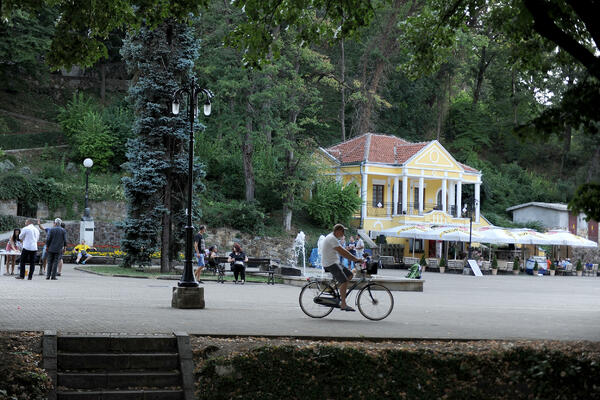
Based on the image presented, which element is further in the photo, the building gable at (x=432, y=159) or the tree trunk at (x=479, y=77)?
the tree trunk at (x=479, y=77)

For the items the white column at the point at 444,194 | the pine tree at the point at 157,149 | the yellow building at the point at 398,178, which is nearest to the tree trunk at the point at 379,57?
the yellow building at the point at 398,178

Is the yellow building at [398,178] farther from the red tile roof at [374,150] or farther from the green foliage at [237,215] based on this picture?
the green foliage at [237,215]

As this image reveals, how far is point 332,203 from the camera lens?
49.1m

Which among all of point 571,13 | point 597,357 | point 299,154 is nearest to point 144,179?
point 299,154

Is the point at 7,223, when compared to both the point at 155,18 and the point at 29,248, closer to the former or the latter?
the point at 29,248

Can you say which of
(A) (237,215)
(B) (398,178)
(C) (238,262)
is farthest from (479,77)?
(C) (238,262)

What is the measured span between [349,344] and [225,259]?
17.8 m

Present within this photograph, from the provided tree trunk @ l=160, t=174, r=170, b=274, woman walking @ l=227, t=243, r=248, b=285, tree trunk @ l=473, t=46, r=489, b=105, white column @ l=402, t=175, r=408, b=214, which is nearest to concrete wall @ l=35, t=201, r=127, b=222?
tree trunk @ l=160, t=174, r=170, b=274

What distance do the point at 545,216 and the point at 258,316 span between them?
164 feet

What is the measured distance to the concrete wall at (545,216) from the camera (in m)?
58.2

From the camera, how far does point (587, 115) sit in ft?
29.1

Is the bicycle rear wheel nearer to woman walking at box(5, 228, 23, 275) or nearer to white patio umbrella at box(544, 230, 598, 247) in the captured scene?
woman walking at box(5, 228, 23, 275)

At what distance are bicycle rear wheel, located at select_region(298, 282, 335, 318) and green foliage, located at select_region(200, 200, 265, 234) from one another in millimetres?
30061

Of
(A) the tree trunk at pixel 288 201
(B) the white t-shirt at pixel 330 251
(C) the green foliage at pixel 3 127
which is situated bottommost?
(B) the white t-shirt at pixel 330 251
